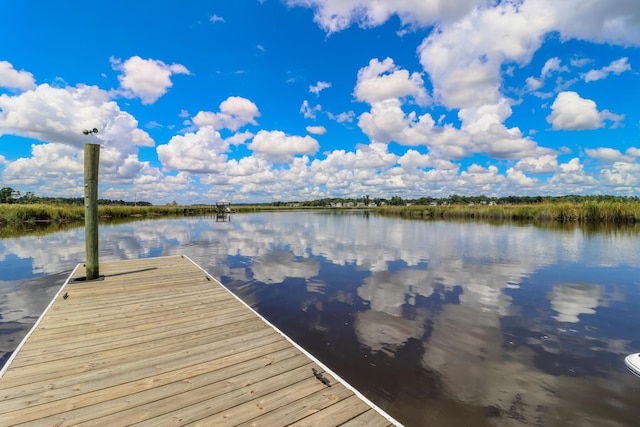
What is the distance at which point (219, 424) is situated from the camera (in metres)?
2.71

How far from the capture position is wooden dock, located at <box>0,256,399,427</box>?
2.84 meters

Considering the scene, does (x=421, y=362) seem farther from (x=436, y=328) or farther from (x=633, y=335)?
(x=633, y=335)

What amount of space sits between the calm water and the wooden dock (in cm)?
120

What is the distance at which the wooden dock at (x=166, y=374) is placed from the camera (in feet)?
9.32

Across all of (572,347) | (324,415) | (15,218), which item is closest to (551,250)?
(572,347)

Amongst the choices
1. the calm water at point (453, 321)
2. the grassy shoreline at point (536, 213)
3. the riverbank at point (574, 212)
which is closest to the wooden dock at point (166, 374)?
the calm water at point (453, 321)

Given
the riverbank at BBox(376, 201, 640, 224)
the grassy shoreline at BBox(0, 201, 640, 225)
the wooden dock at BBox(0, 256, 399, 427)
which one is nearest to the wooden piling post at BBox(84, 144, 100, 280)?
the wooden dock at BBox(0, 256, 399, 427)

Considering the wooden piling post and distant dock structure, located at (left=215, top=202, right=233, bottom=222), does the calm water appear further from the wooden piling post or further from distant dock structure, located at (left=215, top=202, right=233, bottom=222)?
A: distant dock structure, located at (left=215, top=202, right=233, bottom=222)

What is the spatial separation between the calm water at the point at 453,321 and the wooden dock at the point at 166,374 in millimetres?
1205

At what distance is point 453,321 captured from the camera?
675 cm

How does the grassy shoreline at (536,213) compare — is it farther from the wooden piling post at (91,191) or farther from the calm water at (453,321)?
the wooden piling post at (91,191)

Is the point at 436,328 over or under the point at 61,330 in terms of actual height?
under

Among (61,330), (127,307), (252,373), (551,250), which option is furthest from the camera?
(551,250)

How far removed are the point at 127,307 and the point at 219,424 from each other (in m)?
4.45
